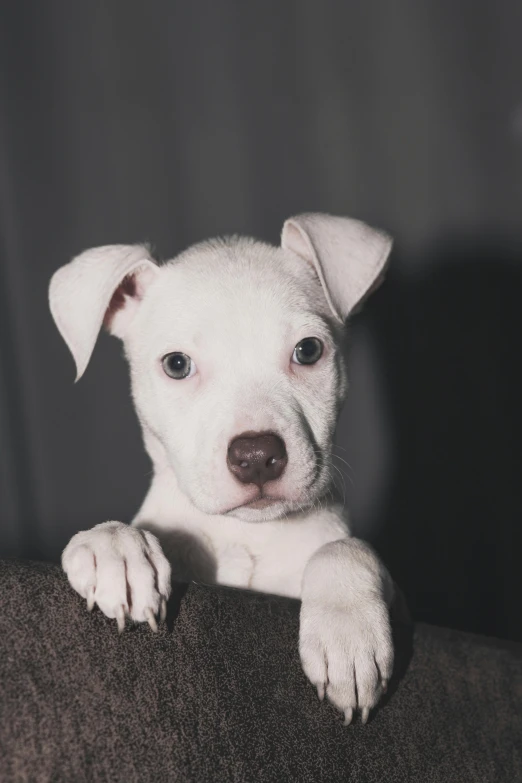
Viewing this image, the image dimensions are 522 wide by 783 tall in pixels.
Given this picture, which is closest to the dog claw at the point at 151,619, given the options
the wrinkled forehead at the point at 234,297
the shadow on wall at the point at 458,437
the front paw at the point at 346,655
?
the front paw at the point at 346,655

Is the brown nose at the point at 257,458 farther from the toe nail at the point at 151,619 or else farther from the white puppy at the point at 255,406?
the toe nail at the point at 151,619

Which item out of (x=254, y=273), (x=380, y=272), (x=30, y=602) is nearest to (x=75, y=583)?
(x=30, y=602)

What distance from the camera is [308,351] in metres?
2.51

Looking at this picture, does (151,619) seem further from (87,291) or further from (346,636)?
(87,291)

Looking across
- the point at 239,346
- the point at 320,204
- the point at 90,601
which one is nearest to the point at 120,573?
the point at 90,601

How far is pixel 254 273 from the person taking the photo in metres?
2.57

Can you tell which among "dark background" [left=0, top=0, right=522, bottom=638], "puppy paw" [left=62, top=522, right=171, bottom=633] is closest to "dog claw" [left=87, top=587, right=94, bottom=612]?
"puppy paw" [left=62, top=522, right=171, bottom=633]

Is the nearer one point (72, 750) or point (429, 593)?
point (72, 750)

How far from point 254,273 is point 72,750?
5.00 ft

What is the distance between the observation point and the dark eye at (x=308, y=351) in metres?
2.48

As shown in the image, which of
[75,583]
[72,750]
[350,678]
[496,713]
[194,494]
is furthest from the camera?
[496,713]

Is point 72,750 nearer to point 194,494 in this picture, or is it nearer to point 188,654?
point 188,654

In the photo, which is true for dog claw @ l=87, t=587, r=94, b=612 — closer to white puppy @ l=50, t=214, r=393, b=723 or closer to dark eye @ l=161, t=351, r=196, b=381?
white puppy @ l=50, t=214, r=393, b=723

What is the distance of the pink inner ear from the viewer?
2793 millimetres
